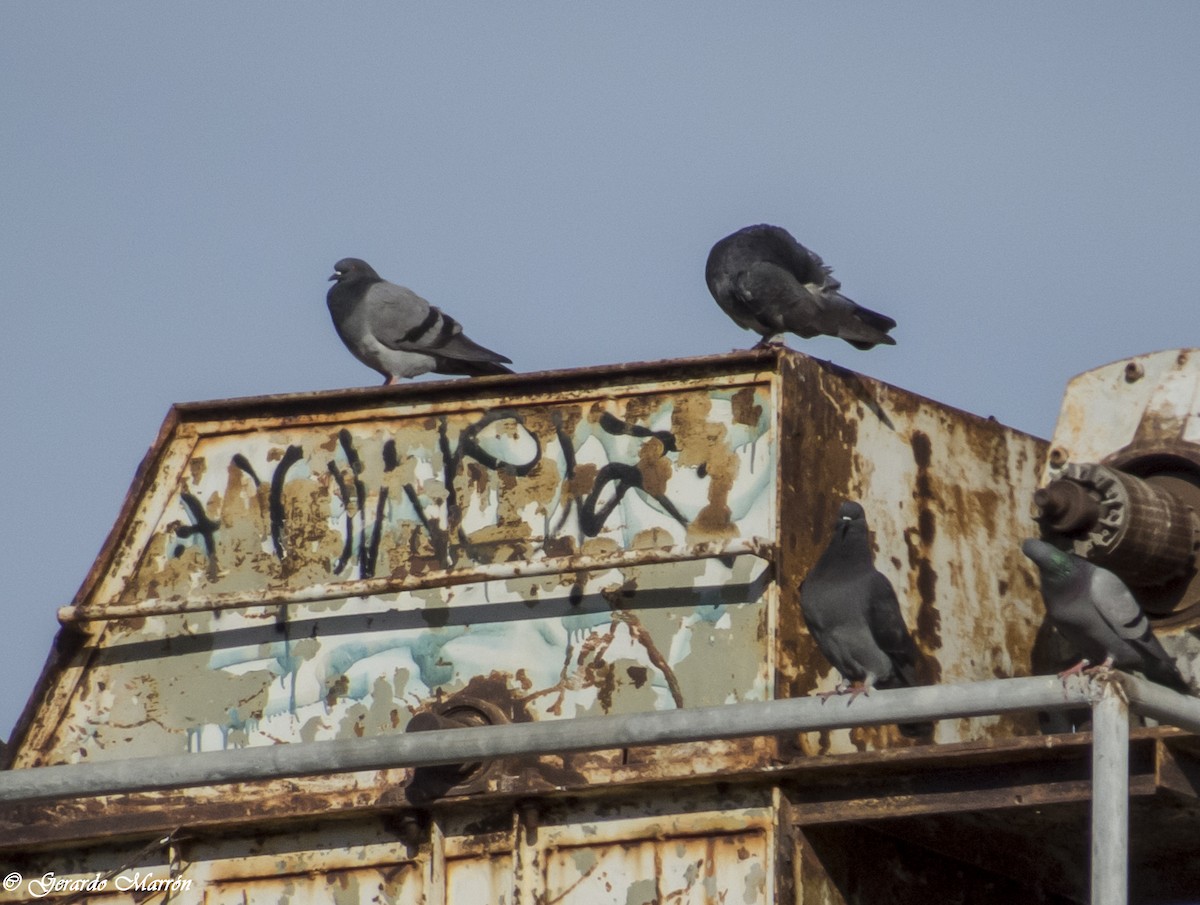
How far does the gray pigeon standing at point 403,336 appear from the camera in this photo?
11.5 m

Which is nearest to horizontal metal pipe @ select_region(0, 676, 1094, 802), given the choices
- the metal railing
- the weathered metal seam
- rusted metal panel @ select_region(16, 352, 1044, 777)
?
the metal railing

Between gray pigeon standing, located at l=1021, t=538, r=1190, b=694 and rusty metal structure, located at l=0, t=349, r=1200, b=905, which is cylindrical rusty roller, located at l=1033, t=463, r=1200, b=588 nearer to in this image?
rusty metal structure, located at l=0, t=349, r=1200, b=905

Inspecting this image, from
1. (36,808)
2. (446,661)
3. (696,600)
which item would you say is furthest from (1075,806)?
(36,808)

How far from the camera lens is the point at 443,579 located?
8.45 metres

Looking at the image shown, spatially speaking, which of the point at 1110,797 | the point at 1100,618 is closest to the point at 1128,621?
the point at 1100,618

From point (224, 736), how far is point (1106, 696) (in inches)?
150

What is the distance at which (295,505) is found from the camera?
903cm

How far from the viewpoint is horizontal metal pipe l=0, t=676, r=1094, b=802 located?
6.26 meters

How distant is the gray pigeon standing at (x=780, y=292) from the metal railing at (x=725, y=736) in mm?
4351

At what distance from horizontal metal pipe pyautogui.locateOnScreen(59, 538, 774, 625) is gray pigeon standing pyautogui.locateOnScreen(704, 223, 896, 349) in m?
2.71

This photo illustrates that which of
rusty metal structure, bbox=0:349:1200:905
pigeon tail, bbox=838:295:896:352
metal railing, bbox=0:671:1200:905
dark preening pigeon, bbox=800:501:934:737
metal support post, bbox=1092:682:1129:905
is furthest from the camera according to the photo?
pigeon tail, bbox=838:295:896:352

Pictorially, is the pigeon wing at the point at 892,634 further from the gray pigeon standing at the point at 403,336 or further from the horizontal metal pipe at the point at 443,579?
the gray pigeon standing at the point at 403,336

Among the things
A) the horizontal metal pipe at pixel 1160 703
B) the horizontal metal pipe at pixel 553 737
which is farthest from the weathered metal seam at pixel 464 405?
the horizontal metal pipe at pixel 1160 703

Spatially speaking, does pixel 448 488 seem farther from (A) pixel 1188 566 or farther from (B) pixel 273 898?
(A) pixel 1188 566
